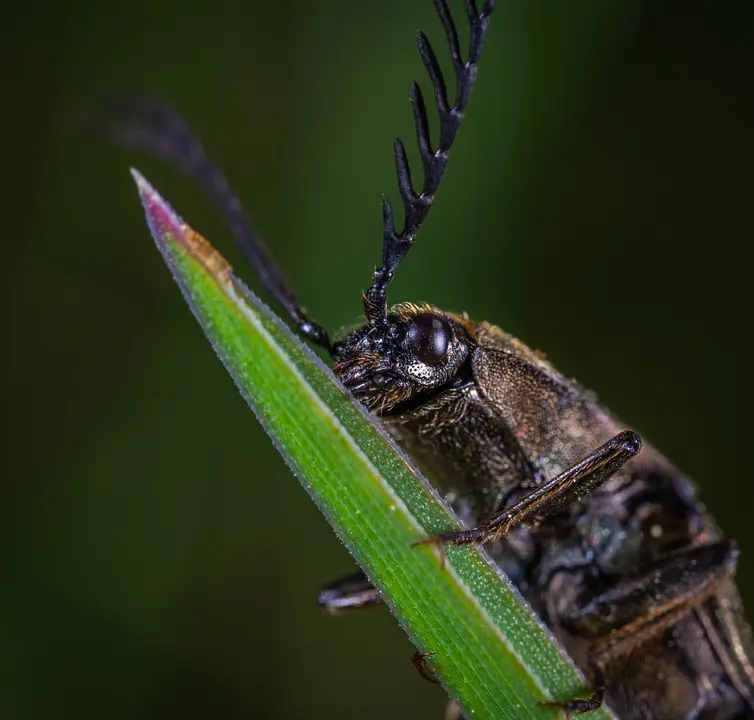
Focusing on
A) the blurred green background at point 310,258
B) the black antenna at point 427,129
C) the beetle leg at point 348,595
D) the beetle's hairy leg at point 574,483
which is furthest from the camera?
the blurred green background at point 310,258

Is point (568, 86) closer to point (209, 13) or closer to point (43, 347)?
point (209, 13)

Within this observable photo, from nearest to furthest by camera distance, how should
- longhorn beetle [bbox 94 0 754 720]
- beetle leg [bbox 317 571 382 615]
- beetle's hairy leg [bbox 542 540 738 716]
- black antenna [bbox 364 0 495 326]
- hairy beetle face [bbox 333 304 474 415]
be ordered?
1. black antenna [bbox 364 0 495 326]
2. hairy beetle face [bbox 333 304 474 415]
3. longhorn beetle [bbox 94 0 754 720]
4. beetle's hairy leg [bbox 542 540 738 716]
5. beetle leg [bbox 317 571 382 615]

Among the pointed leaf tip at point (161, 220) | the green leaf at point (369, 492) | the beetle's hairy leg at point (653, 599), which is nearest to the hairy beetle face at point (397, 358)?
the green leaf at point (369, 492)

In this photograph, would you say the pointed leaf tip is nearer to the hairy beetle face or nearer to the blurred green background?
the hairy beetle face

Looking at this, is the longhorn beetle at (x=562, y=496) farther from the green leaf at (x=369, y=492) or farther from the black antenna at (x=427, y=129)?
the green leaf at (x=369, y=492)

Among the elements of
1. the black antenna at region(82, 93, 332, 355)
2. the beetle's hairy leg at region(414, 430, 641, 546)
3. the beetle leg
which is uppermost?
the black antenna at region(82, 93, 332, 355)

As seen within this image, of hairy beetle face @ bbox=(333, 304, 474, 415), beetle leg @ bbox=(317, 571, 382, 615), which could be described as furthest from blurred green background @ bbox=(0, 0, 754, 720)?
hairy beetle face @ bbox=(333, 304, 474, 415)
